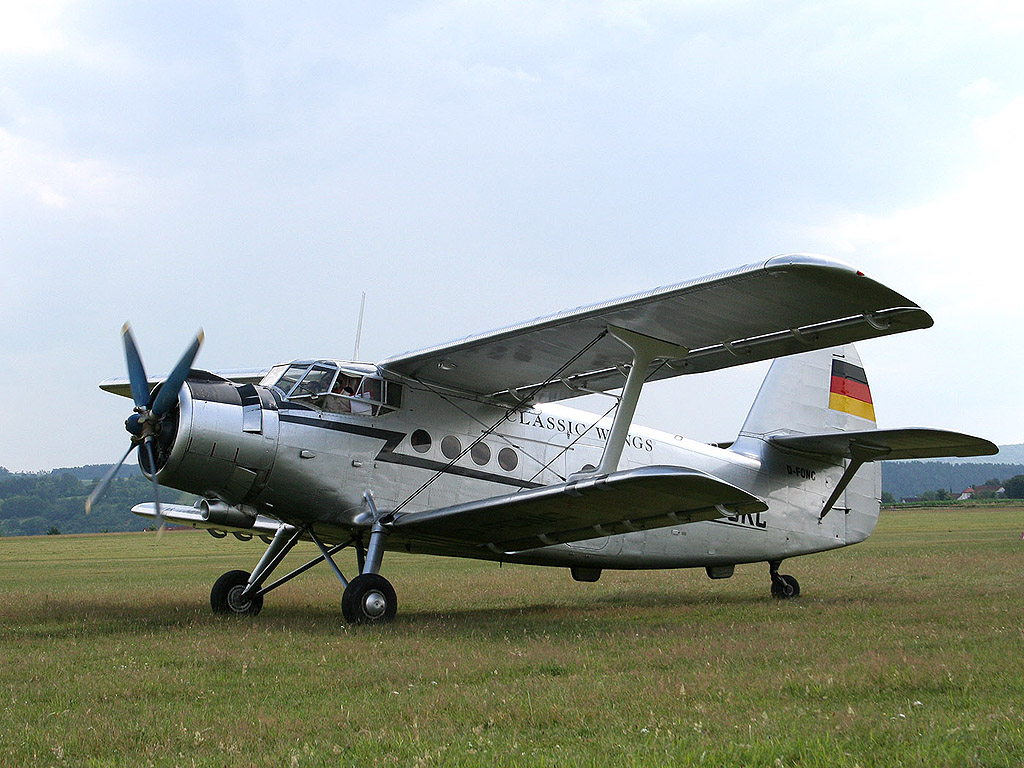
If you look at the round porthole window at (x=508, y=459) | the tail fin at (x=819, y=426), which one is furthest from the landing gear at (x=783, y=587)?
the round porthole window at (x=508, y=459)

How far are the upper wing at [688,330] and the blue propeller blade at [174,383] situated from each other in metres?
2.35

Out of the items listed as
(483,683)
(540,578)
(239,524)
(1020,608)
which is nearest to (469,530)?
(239,524)

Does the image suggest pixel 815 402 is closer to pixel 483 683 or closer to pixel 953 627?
pixel 953 627

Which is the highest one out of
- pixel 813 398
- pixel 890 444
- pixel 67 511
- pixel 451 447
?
pixel 813 398

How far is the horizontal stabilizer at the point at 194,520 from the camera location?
1309 centimetres

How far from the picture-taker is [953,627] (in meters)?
8.77

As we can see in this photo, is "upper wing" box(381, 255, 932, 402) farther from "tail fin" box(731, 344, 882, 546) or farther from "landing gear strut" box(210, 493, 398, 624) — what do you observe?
"tail fin" box(731, 344, 882, 546)

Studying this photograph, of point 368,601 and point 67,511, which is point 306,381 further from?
point 67,511

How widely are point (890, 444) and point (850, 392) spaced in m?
3.32

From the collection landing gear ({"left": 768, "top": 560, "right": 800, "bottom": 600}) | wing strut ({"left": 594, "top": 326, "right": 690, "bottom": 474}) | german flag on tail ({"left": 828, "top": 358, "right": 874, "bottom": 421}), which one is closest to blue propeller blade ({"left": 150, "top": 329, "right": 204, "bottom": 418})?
wing strut ({"left": 594, "top": 326, "right": 690, "bottom": 474})

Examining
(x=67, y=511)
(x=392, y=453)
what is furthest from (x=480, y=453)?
(x=67, y=511)

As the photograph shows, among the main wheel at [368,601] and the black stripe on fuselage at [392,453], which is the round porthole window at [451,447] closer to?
the black stripe on fuselage at [392,453]

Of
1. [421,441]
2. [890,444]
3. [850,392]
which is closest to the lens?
[421,441]

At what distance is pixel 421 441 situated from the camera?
1150 centimetres
